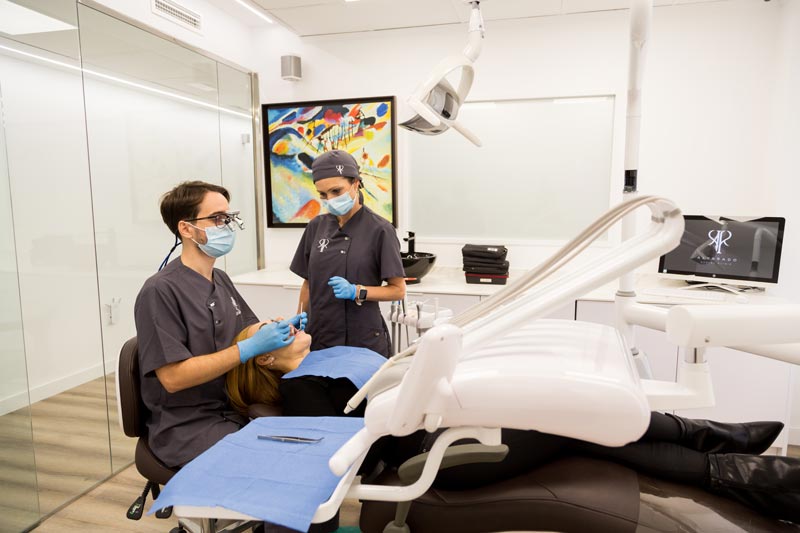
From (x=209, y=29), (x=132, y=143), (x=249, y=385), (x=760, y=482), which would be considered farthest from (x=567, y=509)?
(x=209, y=29)

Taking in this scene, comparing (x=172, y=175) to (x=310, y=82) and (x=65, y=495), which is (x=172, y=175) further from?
(x=65, y=495)

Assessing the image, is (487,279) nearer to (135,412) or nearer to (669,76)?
(669,76)

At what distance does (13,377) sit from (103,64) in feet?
4.55

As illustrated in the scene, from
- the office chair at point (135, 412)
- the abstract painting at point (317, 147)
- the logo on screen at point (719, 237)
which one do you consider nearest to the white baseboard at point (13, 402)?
the office chair at point (135, 412)

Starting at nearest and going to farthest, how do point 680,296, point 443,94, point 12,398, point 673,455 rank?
point 673,455, point 443,94, point 12,398, point 680,296

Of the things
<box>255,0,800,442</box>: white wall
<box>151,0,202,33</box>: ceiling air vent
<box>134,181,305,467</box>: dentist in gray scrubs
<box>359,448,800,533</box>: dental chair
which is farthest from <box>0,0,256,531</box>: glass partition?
<box>255,0,800,442</box>: white wall

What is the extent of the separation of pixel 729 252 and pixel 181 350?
2.54 metres

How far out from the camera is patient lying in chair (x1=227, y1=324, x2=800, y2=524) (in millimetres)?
1092

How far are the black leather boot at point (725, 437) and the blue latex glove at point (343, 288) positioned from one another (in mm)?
1105

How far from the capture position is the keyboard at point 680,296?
234 cm

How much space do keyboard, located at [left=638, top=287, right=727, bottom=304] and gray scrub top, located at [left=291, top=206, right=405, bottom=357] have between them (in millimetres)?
1260

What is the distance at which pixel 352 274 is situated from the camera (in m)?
2.02

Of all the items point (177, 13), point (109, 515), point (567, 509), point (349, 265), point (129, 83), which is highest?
point (177, 13)

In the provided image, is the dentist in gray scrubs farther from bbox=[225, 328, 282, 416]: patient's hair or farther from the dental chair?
the dental chair
